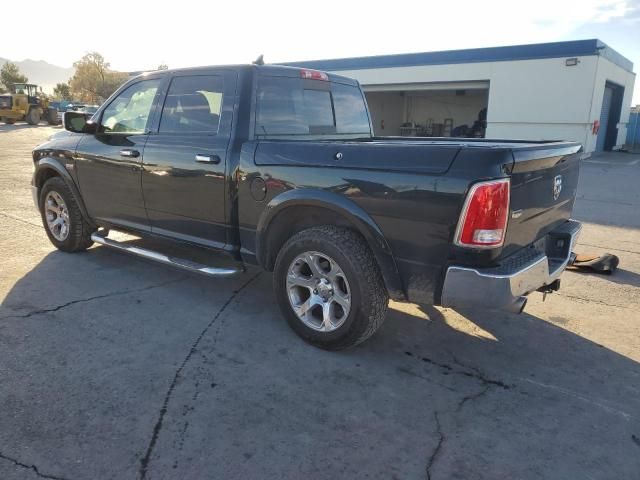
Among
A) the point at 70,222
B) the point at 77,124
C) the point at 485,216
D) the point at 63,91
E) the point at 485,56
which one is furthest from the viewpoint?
the point at 63,91

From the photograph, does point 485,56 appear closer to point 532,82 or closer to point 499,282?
point 532,82

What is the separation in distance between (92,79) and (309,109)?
90627 millimetres

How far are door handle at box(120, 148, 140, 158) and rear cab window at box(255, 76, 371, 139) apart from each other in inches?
51.7

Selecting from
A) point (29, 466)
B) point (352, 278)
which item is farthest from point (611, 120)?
point (29, 466)

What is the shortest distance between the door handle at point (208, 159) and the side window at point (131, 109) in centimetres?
93

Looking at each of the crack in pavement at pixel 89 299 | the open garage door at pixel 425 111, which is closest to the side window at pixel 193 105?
the crack in pavement at pixel 89 299

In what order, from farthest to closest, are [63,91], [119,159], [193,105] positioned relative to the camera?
[63,91] < [119,159] < [193,105]

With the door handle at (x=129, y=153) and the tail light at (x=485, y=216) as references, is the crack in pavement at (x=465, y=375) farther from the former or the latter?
the door handle at (x=129, y=153)

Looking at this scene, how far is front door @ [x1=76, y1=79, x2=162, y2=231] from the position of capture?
457 centimetres

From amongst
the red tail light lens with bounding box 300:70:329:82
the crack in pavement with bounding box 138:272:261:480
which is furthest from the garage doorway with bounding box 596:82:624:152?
the crack in pavement with bounding box 138:272:261:480

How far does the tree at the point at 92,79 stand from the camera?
80294 millimetres

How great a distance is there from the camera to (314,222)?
11.8 ft

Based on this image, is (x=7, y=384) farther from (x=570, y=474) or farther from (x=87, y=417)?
(x=570, y=474)

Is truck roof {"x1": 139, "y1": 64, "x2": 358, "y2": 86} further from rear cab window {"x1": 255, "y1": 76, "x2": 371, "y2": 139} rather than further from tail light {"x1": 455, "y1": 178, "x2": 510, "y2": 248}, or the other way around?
tail light {"x1": 455, "y1": 178, "x2": 510, "y2": 248}
